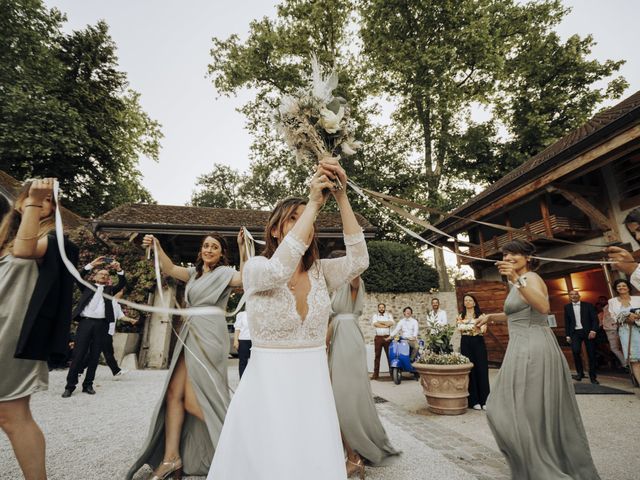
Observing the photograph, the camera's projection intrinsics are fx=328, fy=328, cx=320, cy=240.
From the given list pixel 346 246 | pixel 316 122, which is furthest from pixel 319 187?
pixel 316 122

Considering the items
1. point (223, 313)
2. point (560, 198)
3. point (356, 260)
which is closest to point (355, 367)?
point (223, 313)

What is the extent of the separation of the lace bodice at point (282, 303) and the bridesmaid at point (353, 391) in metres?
1.69

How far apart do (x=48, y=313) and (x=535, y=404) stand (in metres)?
3.90

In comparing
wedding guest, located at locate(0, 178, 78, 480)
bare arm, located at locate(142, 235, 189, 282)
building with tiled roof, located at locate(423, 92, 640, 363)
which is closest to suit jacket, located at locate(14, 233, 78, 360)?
wedding guest, located at locate(0, 178, 78, 480)

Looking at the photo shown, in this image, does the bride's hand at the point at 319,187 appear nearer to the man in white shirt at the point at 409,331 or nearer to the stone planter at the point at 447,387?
the stone planter at the point at 447,387

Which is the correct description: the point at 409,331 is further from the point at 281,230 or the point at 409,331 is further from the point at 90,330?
the point at 281,230

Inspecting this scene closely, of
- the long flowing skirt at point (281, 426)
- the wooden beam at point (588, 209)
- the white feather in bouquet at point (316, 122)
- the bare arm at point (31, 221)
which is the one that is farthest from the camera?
the wooden beam at point (588, 209)

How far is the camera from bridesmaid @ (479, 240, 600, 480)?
2738 millimetres

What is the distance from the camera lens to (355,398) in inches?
132

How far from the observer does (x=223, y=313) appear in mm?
3070

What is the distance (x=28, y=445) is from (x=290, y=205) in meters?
2.31

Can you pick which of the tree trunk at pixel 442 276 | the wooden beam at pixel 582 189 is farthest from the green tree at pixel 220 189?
the wooden beam at pixel 582 189

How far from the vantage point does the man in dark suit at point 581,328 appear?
7875 millimetres

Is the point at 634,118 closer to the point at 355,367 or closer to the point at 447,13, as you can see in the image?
the point at 355,367
